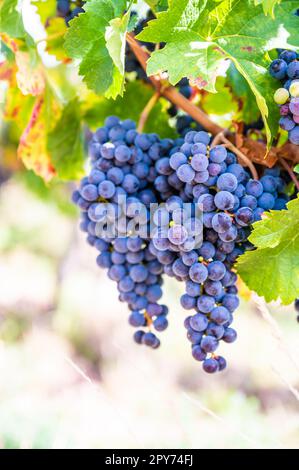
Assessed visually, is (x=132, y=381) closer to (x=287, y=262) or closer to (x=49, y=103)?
(x=49, y=103)

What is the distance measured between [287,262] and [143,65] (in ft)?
1.68

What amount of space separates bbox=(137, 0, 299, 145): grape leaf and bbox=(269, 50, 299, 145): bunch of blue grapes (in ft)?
0.07

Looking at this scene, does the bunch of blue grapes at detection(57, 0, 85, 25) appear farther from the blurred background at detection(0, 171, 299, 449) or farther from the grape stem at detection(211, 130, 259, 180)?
the blurred background at detection(0, 171, 299, 449)

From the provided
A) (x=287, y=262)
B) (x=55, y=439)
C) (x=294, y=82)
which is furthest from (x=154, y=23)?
(x=55, y=439)

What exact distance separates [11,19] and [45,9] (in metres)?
0.31

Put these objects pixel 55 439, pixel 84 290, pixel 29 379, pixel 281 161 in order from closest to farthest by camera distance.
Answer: pixel 281 161 < pixel 55 439 < pixel 29 379 < pixel 84 290

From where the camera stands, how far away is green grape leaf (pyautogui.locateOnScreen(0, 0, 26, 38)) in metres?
0.99

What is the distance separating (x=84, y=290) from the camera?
4.36 meters

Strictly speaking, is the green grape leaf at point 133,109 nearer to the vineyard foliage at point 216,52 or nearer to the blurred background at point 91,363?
the vineyard foliage at point 216,52

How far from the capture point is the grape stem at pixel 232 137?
3.17 ft

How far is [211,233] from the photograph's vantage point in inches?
35.1

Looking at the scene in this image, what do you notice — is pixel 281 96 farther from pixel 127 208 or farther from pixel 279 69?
pixel 127 208

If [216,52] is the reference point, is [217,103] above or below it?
below

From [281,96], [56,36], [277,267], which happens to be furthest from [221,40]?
[56,36]
